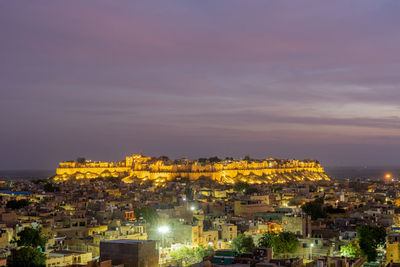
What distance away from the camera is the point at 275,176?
101188mm

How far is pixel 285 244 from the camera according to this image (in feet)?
76.7

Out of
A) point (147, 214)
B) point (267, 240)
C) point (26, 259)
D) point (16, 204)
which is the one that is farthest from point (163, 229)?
point (16, 204)

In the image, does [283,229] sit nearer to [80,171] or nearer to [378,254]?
[378,254]

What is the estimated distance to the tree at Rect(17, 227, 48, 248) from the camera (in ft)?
72.1

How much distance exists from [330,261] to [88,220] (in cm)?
1522

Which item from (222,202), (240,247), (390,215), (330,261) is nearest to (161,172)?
(222,202)

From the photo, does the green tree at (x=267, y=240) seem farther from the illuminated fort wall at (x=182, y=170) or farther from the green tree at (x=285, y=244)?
the illuminated fort wall at (x=182, y=170)

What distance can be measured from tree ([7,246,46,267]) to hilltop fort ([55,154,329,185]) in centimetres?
6729

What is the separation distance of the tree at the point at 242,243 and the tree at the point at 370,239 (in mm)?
4783

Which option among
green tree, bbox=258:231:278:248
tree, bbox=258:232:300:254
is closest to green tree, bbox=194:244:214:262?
green tree, bbox=258:231:278:248

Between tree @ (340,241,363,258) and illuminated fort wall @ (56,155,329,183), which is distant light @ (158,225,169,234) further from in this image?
illuminated fort wall @ (56,155,329,183)

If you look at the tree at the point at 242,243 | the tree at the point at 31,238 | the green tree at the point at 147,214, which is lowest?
the tree at the point at 242,243

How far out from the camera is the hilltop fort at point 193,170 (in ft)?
310

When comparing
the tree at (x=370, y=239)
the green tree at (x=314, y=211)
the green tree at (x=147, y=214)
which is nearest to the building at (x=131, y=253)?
the tree at (x=370, y=239)
